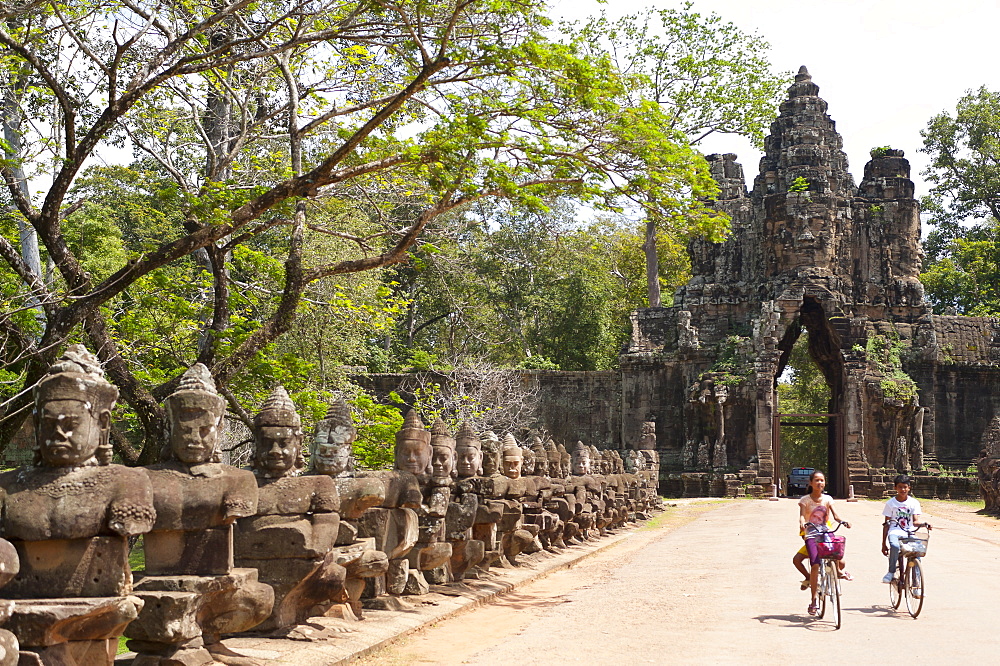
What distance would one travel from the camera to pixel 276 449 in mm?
6965

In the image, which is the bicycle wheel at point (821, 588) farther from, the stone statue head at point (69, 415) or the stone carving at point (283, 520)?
the stone statue head at point (69, 415)

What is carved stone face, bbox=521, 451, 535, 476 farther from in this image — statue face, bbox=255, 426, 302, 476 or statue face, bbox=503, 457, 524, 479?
statue face, bbox=255, 426, 302, 476

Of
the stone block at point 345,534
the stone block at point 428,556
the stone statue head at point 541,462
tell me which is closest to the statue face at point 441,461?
the stone block at point 428,556

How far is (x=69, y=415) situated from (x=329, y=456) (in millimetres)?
3086

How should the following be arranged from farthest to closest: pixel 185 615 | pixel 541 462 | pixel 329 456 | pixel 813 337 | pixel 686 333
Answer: pixel 813 337 < pixel 686 333 < pixel 541 462 < pixel 329 456 < pixel 185 615

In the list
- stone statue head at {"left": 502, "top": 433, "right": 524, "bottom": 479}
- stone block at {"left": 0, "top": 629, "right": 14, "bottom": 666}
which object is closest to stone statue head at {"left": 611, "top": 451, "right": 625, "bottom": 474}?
stone statue head at {"left": 502, "top": 433, "right": 524, "bottom": 479}

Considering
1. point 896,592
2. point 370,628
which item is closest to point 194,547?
point 370,628

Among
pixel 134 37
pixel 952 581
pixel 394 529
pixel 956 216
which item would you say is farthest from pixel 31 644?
pixel 956 216

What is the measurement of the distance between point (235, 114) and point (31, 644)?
16.1 m

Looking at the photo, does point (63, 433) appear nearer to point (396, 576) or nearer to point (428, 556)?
point (396, 576)

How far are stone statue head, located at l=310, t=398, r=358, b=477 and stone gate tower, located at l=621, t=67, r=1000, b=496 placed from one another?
27085 millimetres

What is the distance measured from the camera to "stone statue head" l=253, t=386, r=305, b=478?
698 cm

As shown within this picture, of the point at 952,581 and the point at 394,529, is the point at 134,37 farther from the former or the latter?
the point at 952,581

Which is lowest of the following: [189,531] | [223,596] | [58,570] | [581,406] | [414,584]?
[414,584]
